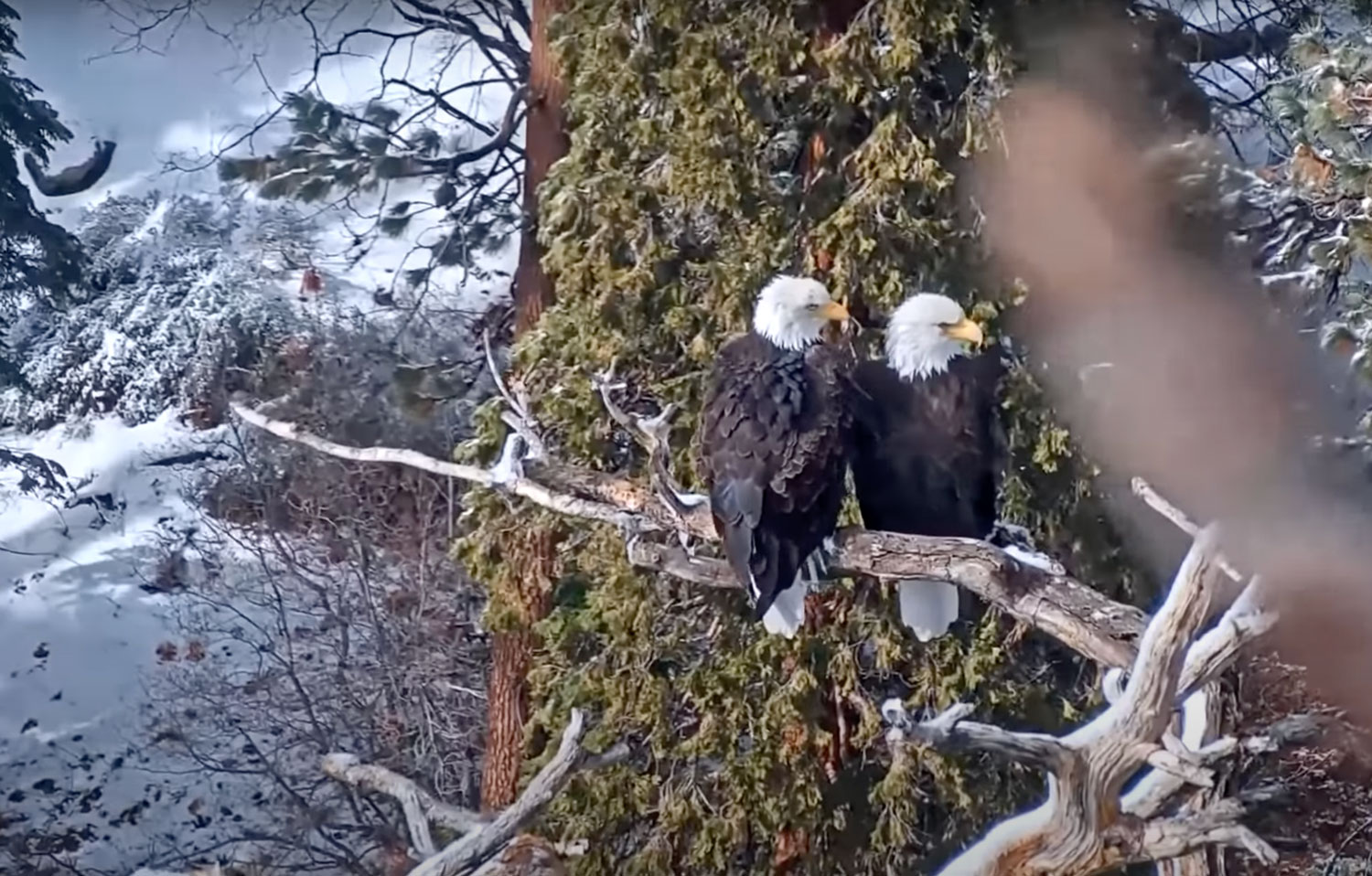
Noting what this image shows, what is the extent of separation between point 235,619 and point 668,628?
55cm

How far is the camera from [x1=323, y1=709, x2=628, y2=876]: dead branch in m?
2.06

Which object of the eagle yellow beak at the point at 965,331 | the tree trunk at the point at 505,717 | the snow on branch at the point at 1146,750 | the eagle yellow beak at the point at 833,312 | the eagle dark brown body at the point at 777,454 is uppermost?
the eagle yellow beak at the point at 833,312

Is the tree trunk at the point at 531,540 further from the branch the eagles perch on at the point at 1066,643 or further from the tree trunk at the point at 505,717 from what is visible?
the branch the eagles perch on at the point at 1066,643

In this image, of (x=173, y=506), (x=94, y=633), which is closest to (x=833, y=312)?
(x=173, y=506)

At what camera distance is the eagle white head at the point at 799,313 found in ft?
6.30

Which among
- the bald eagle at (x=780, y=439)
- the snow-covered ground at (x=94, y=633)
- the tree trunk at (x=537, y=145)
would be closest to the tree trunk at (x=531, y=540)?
the tree trunk at (x=537, y=145)

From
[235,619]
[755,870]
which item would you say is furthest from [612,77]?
[755,870]

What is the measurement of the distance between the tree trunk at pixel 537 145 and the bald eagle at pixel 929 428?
1.42ft

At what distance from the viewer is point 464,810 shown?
6.81 feet

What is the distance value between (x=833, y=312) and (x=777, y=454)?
0.61 ft

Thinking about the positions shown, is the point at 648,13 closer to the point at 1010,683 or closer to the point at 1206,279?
the point at 1206,279

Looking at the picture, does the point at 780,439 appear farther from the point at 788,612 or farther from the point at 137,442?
the point at 137,442

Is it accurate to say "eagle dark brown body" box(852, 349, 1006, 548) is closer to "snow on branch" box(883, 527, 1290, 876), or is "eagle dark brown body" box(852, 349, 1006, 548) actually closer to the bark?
"snow on branch" box(883, 527, 1290, 876)

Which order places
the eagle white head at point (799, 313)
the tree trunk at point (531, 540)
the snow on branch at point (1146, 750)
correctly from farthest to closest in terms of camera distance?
the tree trunk at point (531, 540)
the eagle white head at point (799, 313)
the snow on branch at point (1146, 750)
